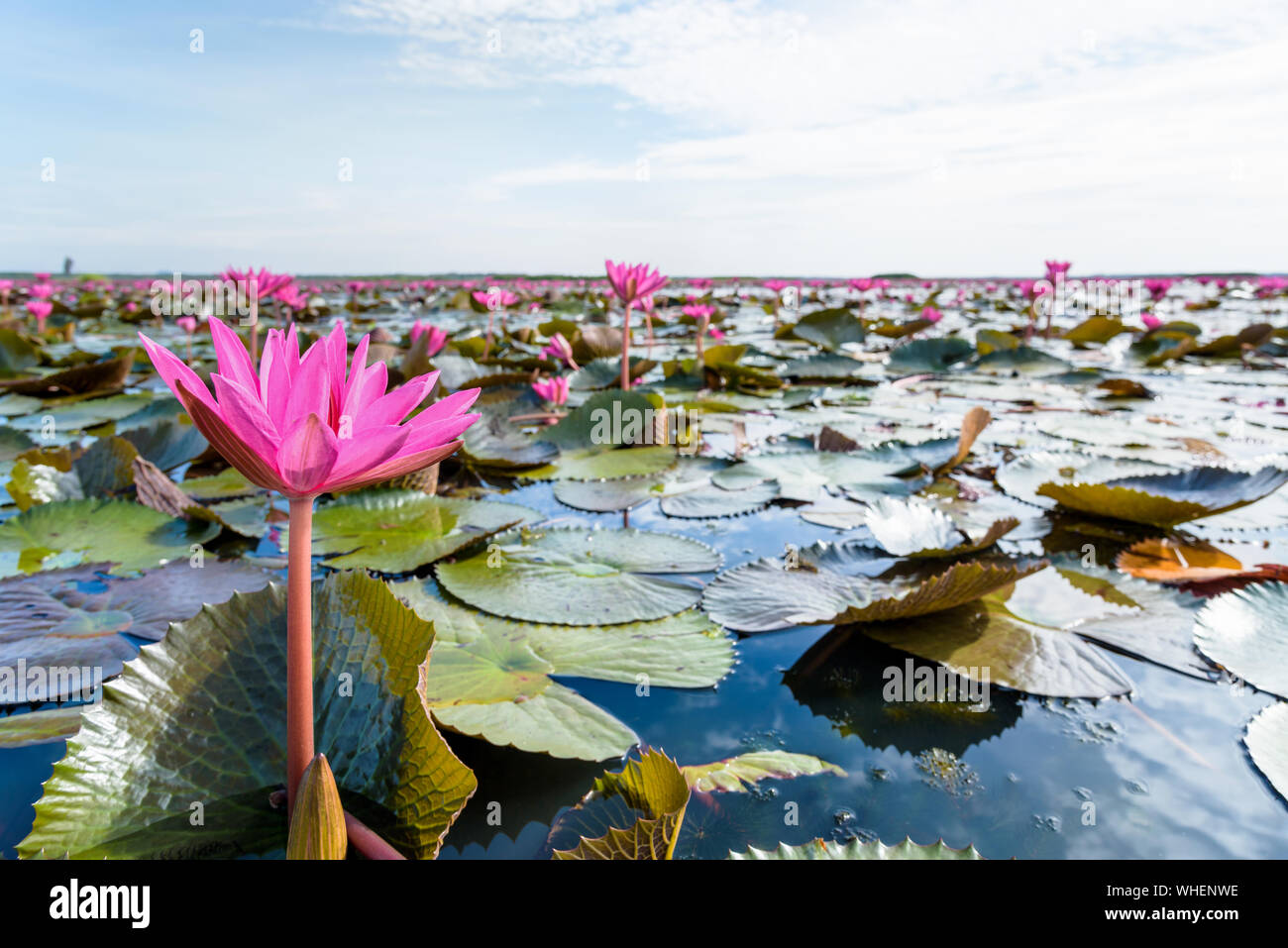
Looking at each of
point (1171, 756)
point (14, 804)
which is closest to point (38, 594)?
point (14, 804)

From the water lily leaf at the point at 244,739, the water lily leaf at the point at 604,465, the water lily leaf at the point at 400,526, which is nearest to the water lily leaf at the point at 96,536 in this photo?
the water lily leaf at the point at 400,526

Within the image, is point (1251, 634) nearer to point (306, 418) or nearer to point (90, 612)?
point (306, 418)

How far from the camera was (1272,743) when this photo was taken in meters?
1.02

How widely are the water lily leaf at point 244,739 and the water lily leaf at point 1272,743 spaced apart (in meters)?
1.06

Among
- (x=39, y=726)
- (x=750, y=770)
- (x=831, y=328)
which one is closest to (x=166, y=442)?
(x=39, y=726)

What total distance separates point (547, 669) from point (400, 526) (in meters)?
0.89

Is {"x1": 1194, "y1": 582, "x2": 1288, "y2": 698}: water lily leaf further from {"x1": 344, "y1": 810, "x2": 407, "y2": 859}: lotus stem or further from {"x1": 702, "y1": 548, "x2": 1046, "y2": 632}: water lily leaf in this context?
{"x1": 344, "y1": 810, "x2": 407, "y2": 859}: lotus stem

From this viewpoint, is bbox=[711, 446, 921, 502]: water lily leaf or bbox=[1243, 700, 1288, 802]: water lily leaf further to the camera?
bbox=[711, 446, 921, 502]: water lily leaf

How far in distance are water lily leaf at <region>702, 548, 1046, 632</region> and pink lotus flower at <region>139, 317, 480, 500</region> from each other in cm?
81

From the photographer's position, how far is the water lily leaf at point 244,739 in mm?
766

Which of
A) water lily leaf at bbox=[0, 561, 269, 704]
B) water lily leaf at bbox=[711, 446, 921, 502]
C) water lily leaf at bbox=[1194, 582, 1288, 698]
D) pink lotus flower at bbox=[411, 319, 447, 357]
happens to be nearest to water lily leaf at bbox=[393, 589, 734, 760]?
water lily leaf at bbox=[0, 561, 269, 704]

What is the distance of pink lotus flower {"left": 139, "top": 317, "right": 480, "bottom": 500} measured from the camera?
0.62 metres

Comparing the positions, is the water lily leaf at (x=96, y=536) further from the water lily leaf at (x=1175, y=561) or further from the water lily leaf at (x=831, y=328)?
the water lily leaf at (x=831, y=328)

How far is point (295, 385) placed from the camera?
2.17ft
